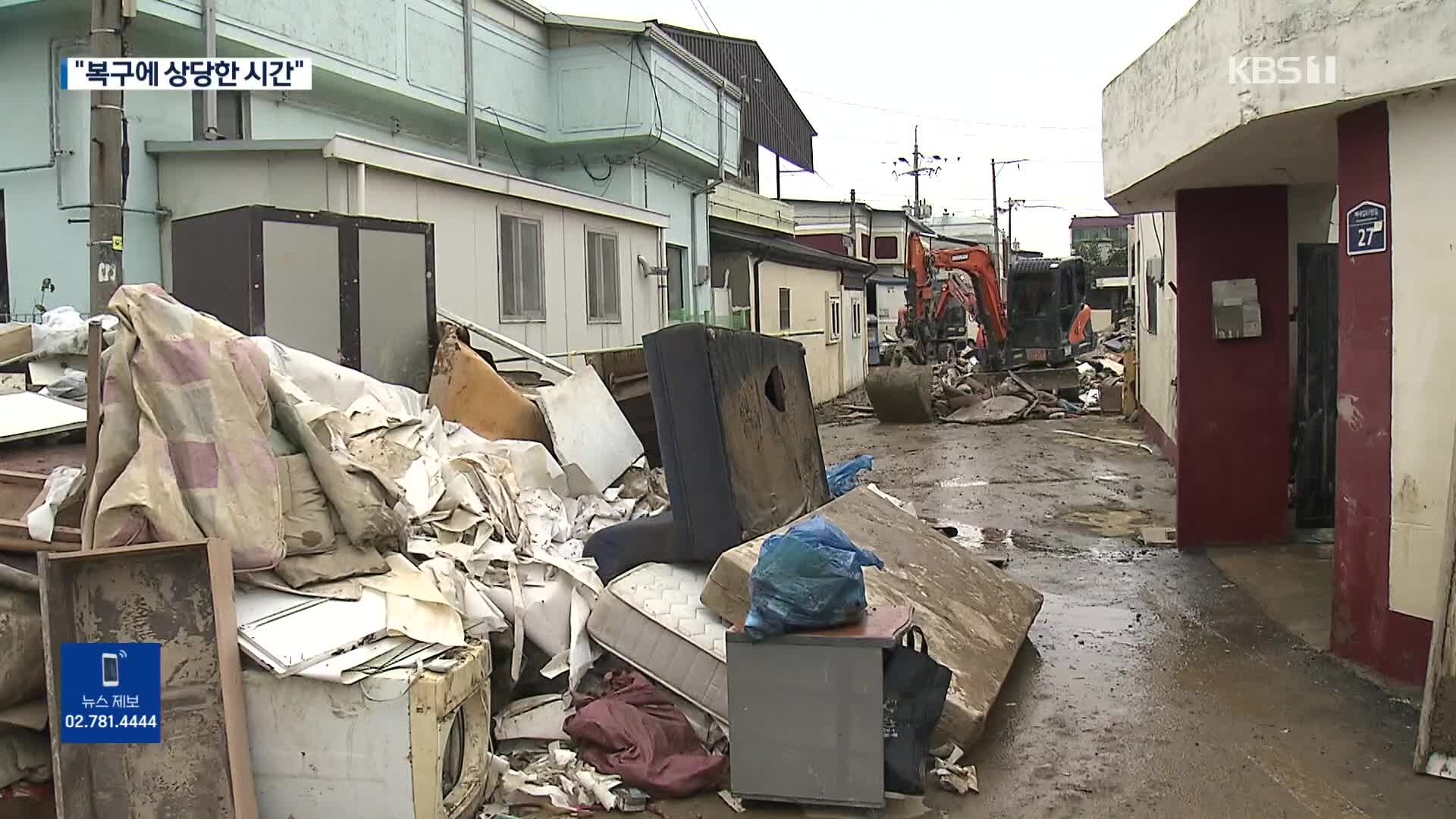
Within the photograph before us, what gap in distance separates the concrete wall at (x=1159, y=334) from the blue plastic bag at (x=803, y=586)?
790 cm

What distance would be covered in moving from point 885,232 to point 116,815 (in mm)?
43856

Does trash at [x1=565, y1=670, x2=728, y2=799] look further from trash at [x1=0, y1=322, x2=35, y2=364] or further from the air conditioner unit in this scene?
trash at [x1=0, y1=322, x2=35, y2=364]

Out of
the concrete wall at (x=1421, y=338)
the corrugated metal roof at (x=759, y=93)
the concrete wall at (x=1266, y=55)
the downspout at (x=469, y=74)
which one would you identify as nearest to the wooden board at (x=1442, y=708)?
the concrete wall at (x=1421, y=338)

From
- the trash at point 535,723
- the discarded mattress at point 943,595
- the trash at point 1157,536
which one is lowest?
the trash at point 535,723

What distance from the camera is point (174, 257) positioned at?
25.2 ft

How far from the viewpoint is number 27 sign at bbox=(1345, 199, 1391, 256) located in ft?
16.6

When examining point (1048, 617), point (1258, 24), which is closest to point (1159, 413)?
point (1048, 617)

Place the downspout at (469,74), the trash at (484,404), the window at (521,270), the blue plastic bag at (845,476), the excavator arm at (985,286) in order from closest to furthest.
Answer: the trash at (484,404) < the blue plastic bag at (845,476) < the window at (521,270) < the downspout at (469,74) < the excavator arm at (985,286)

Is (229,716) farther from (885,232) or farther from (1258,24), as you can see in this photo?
(885,232)

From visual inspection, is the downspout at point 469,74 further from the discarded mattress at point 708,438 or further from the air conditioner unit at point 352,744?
the air conditioner unit at point 352,744

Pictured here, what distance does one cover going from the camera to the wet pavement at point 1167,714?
4.02 m

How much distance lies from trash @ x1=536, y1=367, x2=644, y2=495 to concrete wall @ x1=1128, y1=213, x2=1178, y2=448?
19.0 feet

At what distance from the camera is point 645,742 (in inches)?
166
